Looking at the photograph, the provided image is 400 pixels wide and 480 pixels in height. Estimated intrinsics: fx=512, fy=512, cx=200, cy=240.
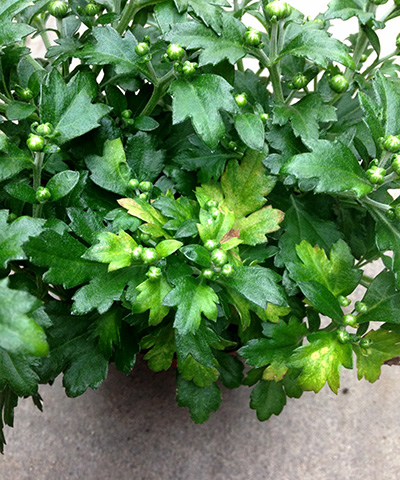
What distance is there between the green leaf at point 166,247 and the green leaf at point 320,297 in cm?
17

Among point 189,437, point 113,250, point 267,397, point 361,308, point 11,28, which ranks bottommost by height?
point 189,437

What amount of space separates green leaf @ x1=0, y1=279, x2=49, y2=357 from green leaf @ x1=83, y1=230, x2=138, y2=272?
0.38 feet

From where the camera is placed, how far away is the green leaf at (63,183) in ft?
2.07

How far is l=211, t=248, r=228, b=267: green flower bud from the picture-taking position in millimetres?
577

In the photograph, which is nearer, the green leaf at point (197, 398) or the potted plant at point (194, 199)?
the potted plant at point (194, 199)

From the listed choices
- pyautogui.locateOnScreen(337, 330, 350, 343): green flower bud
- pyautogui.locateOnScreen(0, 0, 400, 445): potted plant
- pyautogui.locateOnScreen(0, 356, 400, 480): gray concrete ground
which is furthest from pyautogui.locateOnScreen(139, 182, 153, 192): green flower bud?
pyautogui.locateOnScreen(0, 356, 400, 480): gray concrete ground

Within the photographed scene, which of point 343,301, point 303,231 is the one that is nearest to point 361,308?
point 343,301

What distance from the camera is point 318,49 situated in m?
0.64

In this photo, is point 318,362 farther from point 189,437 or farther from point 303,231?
point 189,437

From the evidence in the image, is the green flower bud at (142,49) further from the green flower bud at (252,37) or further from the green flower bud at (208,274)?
the green flower bud at (208,274)

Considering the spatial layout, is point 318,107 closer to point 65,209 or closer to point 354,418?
point 65,209

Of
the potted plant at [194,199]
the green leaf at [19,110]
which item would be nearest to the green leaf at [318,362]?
the potted plant at [194,199]

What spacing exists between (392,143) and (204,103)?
0.77 feet

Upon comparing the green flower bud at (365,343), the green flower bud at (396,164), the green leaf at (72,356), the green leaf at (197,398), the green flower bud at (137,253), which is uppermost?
the green flower bud at (137,253)
